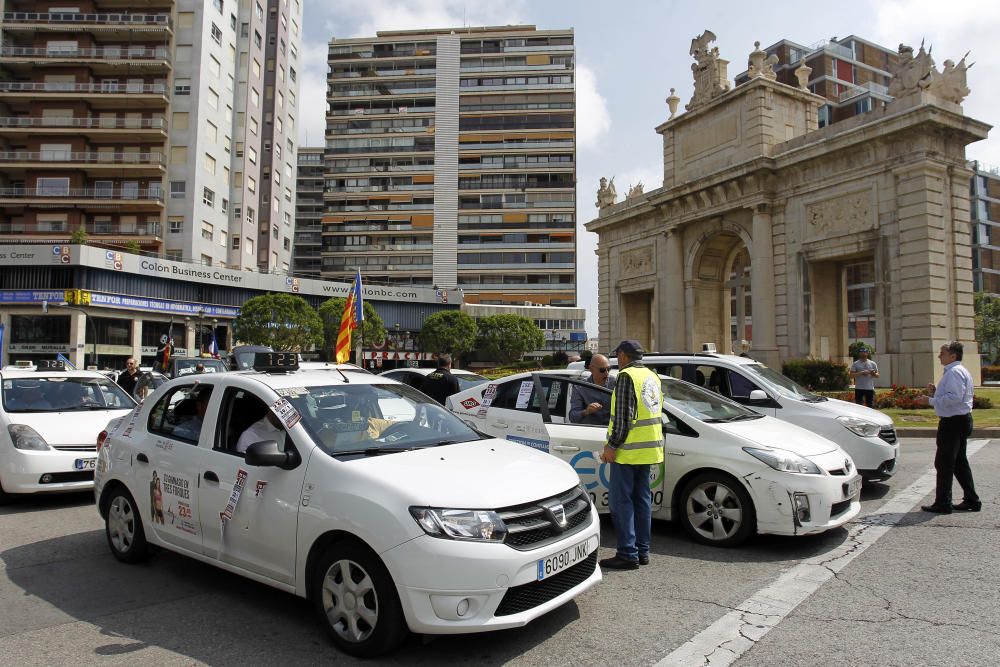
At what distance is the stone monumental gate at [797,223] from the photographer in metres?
20.5

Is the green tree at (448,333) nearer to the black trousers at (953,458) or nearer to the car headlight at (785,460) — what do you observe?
the black trousers at (953,458)

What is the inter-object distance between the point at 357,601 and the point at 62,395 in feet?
22.5

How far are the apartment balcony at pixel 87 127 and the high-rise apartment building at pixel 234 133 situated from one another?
5.92 ft

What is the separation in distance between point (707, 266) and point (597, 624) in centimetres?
2804

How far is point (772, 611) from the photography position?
4.06 meters

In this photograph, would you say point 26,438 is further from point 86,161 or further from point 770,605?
point 86,161

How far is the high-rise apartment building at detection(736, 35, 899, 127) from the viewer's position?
67.4 meters

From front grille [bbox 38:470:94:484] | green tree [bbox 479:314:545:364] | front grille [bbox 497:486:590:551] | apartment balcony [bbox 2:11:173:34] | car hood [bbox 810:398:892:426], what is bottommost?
front grille [bbox 38:470:94:484]

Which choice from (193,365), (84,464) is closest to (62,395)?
(84,464)

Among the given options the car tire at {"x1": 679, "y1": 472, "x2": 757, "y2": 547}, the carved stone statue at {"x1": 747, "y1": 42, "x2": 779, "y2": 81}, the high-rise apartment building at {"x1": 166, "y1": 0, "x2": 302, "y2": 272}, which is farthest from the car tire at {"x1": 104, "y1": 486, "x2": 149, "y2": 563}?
the high-rise apartment building at {"x1": 166, "y1": 0, "x2": 302, "y2": 272}

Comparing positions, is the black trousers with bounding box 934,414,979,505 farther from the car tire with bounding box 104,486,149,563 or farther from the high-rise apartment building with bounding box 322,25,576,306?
the high-rise apartment building with bounding box 322,25,576,306

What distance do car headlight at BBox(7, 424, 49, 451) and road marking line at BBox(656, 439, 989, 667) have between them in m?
7.02

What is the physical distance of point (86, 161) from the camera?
48375 millimetres

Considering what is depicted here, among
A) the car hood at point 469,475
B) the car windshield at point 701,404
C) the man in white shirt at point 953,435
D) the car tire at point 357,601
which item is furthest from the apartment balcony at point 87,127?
the man in white shirt at point 953,435
